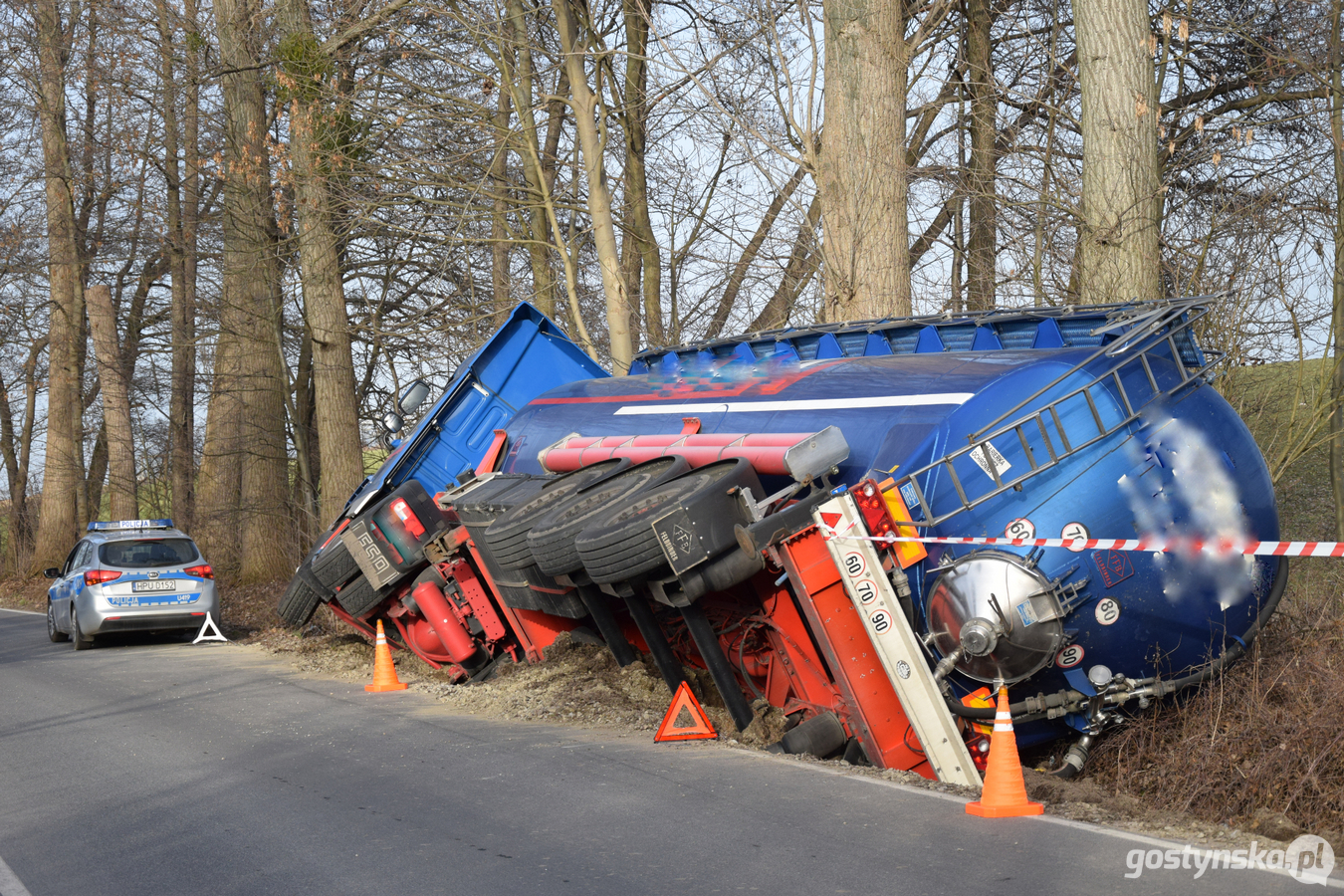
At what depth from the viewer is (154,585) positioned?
15.3m

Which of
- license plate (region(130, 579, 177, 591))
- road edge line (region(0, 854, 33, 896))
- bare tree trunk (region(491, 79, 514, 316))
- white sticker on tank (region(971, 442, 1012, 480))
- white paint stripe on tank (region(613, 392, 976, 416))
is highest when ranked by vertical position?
bare tree trunk (region(491, 79, 514, 316))

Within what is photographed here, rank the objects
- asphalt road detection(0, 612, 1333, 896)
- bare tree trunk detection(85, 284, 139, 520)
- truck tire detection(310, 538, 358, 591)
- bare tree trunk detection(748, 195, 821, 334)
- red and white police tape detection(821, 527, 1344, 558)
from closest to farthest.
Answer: asphalt road detection(0, 612, 1333, 896)
red and white police tape detection(821, 527, 1344, 558)
truck tire detection(310, 538, 358, 591)
bare tree trunk detection(748, 195, 821, 334)
bare tree trunk detection(85, 284, 139, 520)

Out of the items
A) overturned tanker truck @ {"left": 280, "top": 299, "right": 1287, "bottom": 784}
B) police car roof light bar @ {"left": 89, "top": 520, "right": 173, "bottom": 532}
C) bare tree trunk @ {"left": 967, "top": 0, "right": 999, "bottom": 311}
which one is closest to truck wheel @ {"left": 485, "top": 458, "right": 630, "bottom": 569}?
overturned tanker truck @ {"left": 280, "top": 299, "right": 1287, "bottom": 784}

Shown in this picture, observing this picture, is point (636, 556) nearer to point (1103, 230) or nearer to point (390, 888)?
point (390, 888)

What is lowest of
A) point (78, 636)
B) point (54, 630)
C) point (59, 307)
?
point (54, 630)

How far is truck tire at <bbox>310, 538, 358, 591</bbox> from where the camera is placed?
36.8 ft

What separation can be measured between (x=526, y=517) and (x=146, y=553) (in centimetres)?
939

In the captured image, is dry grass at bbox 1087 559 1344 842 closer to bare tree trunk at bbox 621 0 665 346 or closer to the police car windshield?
the police car windshield

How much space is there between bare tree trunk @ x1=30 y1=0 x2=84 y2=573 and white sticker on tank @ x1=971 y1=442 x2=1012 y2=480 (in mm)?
27733

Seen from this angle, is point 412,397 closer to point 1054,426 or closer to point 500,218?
point 500,218

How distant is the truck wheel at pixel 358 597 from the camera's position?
11023mm

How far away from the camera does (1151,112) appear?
35.0 ft

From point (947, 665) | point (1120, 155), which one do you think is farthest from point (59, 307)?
point (947, 665)

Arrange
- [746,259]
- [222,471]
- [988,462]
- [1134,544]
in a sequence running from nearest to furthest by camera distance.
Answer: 1. [1134,544]
2. [988,462]
3. [746,259]
4. [222,471]
